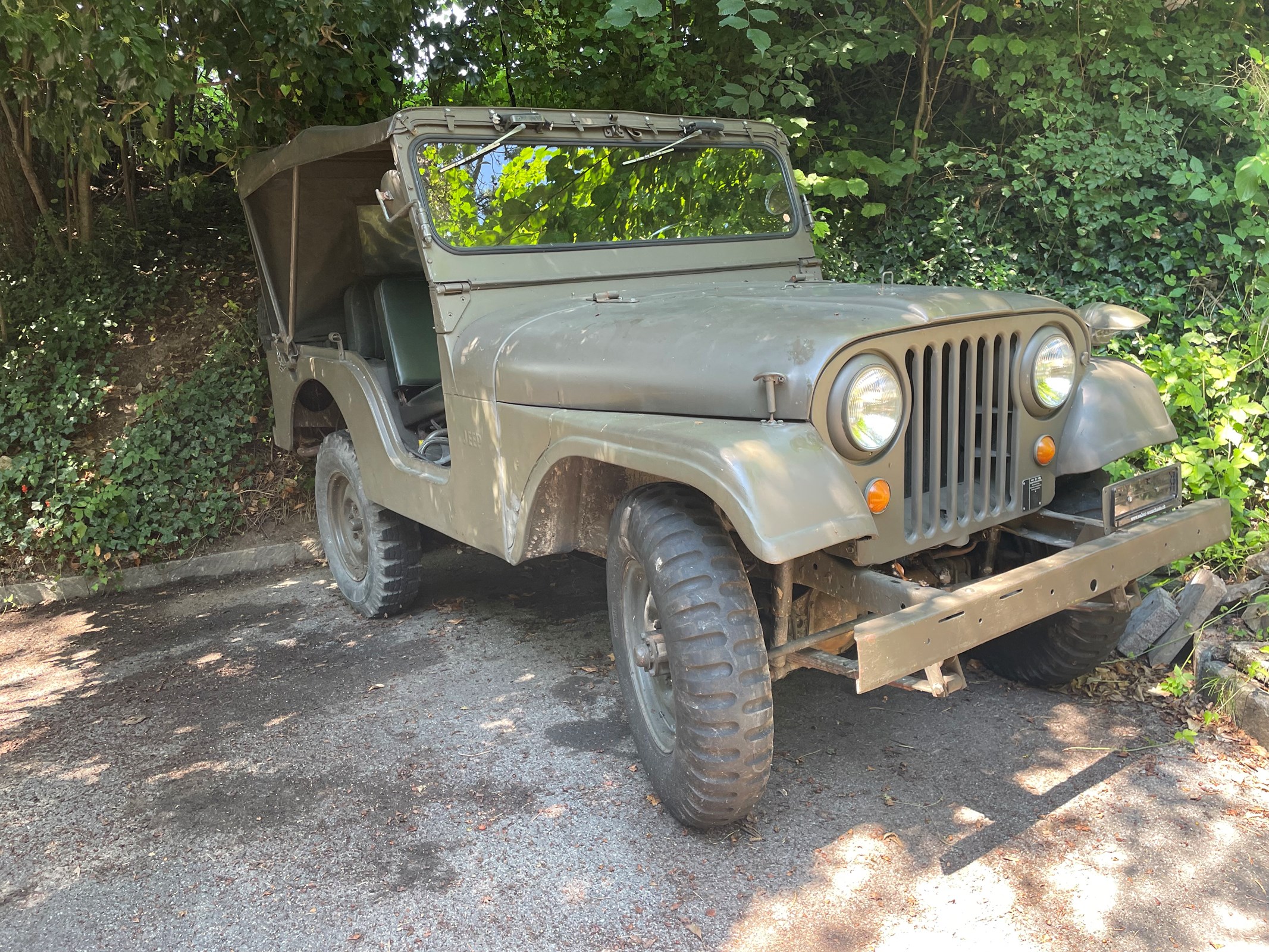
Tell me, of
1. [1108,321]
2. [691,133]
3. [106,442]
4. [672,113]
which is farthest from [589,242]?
[106,442]

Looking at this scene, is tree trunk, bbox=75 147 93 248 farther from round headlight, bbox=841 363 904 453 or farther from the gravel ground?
round headlight, bbox=841 363 904 453

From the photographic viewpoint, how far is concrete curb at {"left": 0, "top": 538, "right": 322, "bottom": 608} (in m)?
5.30

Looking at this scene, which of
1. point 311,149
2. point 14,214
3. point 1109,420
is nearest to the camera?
point 1109,420

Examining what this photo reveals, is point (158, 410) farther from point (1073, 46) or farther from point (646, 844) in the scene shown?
point (1073, 46)

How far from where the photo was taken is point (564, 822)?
2.81 meters

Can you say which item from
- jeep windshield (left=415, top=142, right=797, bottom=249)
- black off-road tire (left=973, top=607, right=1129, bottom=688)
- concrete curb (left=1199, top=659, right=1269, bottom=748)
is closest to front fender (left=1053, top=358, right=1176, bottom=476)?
black off-road tire (left=973, top=607, right=1129, bottom=688)

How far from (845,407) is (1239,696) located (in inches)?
70.4

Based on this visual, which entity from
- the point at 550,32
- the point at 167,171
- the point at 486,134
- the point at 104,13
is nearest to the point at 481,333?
the point at 486,134

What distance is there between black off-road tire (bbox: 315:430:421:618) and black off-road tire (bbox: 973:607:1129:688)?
2469 mm

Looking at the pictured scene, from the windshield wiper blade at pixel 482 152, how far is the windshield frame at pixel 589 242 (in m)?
0.03

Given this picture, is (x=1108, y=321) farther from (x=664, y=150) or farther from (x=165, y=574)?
(x=165, y=574)

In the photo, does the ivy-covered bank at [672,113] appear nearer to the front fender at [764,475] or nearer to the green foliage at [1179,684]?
the green foliage at [1179,684]

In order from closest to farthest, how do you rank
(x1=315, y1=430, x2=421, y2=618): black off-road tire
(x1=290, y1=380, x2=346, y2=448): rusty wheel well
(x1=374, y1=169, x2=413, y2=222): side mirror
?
1. (x1=374, y1=169, x2=413, y2=222): side mirror
2. (x1=315, y1=430, x2=421, y2=618): black off-road tire
3. (x1=290, y1=380, x2=346, y2=448): rusty wheel well

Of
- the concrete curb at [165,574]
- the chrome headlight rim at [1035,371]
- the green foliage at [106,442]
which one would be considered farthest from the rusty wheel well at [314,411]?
the chrome headlight rim at [1035,371]
